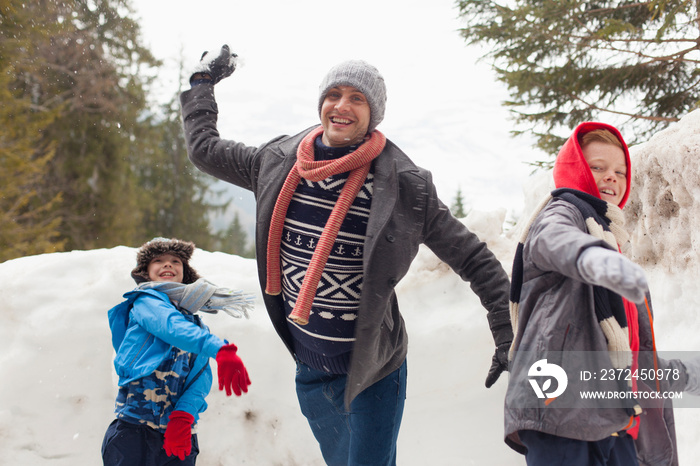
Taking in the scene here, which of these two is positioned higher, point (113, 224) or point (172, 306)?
point (113, 224)

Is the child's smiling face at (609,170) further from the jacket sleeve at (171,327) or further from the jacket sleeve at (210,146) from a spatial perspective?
the jacket sleeve at (171,327)

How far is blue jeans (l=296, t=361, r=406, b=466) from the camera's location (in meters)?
2.07

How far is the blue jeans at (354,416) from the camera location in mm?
2066

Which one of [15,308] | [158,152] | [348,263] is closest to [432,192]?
[348,263]

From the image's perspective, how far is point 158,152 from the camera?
1777 centimetres

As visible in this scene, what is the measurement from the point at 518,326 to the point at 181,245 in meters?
1.75

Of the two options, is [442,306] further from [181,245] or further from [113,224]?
[113,224]

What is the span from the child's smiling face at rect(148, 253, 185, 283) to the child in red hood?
1.68m

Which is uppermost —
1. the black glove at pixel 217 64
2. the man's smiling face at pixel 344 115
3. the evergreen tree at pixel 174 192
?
the evergreen tree at pixel 174 192

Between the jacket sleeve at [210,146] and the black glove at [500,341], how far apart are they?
1.17 m

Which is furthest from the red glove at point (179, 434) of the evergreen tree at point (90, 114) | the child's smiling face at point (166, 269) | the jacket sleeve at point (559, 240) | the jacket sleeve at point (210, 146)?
the evergreen tree at point (90, 114)

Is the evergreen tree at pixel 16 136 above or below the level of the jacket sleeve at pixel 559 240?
above

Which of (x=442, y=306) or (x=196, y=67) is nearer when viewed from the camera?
(x=196, y=67)

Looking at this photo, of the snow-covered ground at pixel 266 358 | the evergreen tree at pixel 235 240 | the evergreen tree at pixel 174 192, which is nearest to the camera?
the snow-covered ground at pixel 266 358
